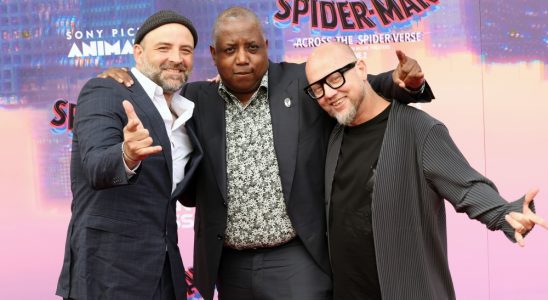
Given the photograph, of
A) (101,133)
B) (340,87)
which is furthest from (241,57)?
(101,133)

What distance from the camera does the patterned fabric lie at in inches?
101

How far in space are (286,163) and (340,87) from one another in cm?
38

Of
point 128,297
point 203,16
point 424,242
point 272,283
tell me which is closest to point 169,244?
point 128,297

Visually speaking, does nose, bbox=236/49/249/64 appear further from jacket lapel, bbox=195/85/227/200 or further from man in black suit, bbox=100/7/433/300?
jacket lapel, bbox=195/85/227/200

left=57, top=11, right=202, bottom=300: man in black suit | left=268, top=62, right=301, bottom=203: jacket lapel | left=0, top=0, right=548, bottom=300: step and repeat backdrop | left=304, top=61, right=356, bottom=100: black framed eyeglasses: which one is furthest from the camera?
left=0, top=0, right=548, bottom=300: step and repeat backdrop

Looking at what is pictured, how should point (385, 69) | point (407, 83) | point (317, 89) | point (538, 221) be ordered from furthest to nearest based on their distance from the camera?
1. point (385, 69)
2. point (317, 89)
3. point (407, 83)
4. point (538, 221)

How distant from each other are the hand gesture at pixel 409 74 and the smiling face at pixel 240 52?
2.00 ft

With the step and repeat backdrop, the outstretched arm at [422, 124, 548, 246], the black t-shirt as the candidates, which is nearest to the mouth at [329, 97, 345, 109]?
Answer: the black t-shirt

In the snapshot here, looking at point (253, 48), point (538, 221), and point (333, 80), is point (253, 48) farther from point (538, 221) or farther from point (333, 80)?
point (538, 221)

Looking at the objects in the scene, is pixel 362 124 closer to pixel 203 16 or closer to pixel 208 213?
pixel 208 213

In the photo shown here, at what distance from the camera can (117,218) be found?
2230mm

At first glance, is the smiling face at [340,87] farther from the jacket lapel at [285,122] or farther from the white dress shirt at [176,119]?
the white dress shirt at [176,119]

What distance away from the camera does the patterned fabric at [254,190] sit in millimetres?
2576

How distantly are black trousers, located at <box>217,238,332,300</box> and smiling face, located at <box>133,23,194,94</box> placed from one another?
770 millimetres
